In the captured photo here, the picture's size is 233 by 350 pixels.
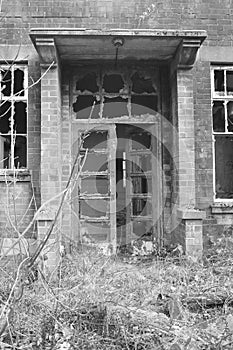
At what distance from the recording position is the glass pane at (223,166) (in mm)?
7887

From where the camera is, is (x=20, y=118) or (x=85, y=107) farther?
(x=85, y=107)

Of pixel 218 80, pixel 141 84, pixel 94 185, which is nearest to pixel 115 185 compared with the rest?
pixel 94 185

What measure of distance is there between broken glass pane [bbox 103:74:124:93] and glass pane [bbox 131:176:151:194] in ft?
6.00

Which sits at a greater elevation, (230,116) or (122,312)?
(230,116)

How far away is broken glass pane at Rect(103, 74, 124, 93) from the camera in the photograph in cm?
782

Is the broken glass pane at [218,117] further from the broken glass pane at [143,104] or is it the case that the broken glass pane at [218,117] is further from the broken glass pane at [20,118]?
the broken glass pane at [20,118]

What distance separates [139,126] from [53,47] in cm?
233

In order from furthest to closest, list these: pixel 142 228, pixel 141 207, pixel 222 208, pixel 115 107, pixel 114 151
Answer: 1. pixel 141 207
2. pixel 142 228
3. pixel 115 107
4. pixel 114 151
5. pixel 222 208

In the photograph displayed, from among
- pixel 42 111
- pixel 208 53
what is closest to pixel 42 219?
pixel 42 111

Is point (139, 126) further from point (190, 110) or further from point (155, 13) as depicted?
point (155, 13)

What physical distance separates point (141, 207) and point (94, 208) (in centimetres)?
103

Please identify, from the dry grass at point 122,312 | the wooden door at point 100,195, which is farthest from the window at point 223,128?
the dry grass at point 122,312

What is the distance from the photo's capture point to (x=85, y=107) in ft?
25.8

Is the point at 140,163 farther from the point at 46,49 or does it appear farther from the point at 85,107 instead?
the point at 46,49
